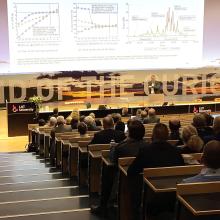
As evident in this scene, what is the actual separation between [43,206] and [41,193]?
0.68 m

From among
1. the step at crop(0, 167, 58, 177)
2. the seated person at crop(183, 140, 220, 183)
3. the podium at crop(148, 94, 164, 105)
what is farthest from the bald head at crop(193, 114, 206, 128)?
the podium at crop(148, 94, 164, 105)

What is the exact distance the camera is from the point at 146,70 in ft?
53.6

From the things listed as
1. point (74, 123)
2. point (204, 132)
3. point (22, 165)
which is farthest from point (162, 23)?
point (204, 132)

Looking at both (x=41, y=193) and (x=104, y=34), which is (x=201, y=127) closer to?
(x=41, y=193)

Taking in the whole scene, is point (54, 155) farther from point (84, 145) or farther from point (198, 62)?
point (198, 62)

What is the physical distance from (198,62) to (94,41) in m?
3.92

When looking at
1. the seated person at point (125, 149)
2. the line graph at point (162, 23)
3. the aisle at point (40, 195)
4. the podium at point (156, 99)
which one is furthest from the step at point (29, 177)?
the line graph at point (162, 23)

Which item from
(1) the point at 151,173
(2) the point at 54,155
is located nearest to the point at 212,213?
(1) the point at 151,173

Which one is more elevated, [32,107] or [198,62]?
[198,62]

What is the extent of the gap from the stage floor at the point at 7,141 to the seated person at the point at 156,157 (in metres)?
8.85

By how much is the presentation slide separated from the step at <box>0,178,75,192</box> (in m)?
8.96

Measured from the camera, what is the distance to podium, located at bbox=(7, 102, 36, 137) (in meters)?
14.3

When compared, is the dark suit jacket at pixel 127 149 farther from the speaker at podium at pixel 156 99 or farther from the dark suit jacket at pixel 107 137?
the speaker at podium at pixel 156 99

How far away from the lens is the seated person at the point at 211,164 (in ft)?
11.2
